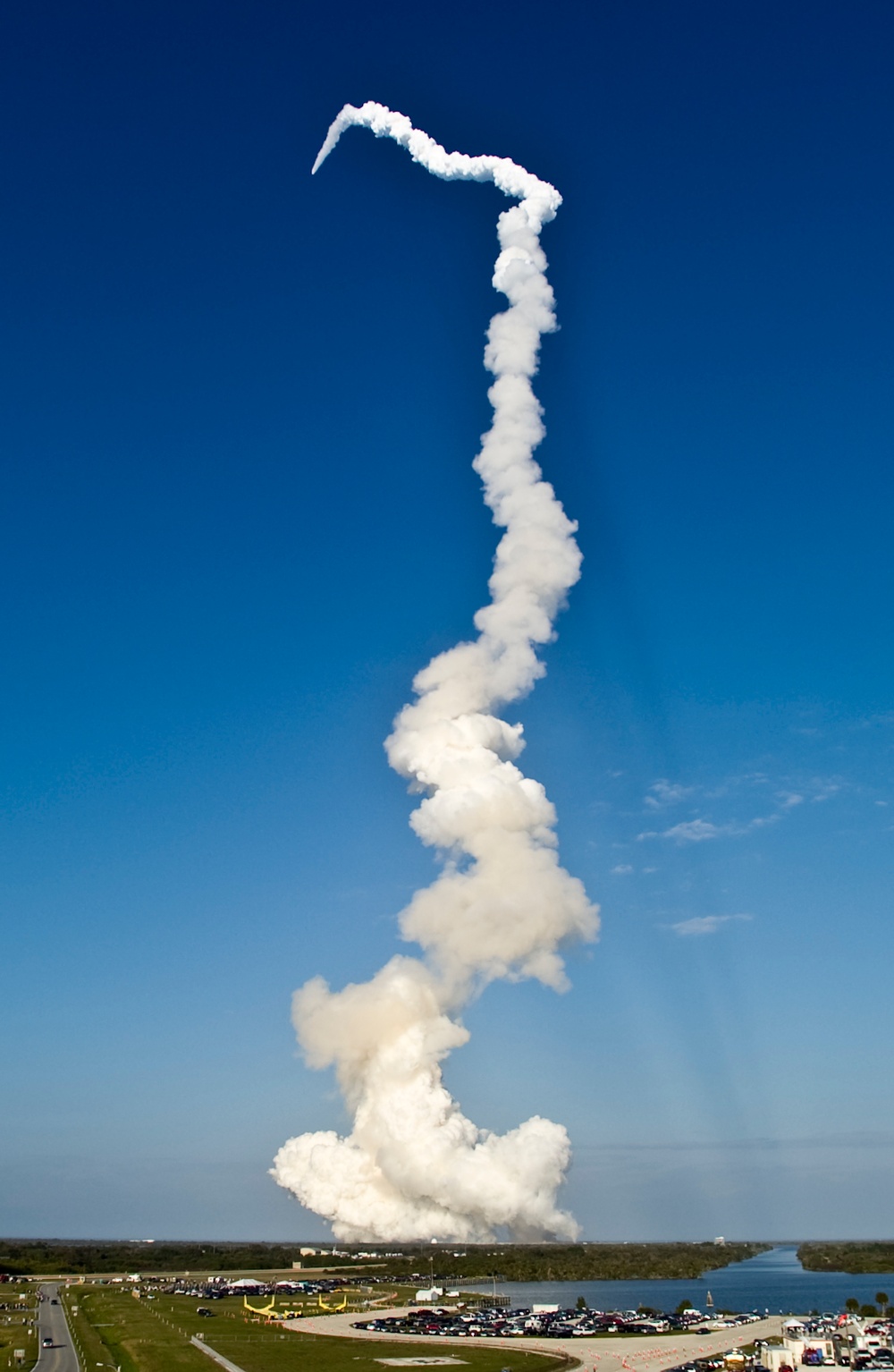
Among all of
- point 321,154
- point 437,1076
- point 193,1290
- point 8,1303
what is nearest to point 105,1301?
point 8,1303

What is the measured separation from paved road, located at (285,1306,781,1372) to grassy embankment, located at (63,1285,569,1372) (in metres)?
2.47

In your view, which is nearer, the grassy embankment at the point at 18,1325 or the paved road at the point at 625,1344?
the paved road at the point at 625,1344

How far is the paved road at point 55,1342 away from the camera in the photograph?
75812 mm

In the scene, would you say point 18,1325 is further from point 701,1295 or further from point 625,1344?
point 701,1295

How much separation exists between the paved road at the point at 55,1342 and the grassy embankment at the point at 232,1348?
1050 mm

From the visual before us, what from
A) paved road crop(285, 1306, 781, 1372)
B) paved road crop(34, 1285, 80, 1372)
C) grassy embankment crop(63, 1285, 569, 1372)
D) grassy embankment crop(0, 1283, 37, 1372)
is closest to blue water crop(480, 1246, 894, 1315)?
paved road crop(285, 1306, 781, 1372)

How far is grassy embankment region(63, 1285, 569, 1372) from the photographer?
77.1 m

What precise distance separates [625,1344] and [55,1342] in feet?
154

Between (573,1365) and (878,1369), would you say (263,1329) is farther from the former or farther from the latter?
(878,1369)

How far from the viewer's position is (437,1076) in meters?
117

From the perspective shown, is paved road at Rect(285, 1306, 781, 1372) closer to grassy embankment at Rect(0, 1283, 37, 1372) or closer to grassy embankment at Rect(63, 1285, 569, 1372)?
grassy embankment at Rect(63, 1285, 569, 1372)

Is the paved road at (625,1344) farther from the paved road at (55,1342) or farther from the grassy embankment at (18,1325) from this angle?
the grassy embankment at (18,1325)

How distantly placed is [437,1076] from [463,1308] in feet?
90.3

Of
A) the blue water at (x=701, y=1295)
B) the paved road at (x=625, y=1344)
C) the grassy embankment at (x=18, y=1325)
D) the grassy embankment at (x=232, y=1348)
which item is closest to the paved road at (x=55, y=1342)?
the grassy embankment at (x=18, y=1325)
